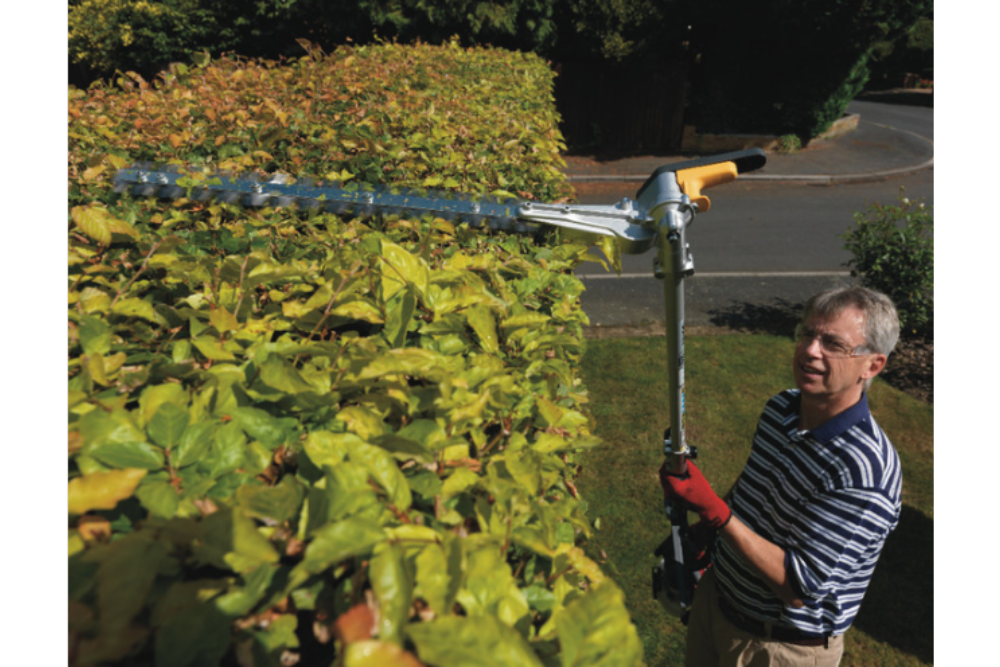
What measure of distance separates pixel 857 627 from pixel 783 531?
1997 millimetres

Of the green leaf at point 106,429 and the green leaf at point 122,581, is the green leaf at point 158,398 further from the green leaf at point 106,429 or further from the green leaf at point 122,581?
the green leaf at point 122,581

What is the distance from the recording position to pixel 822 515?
202cm

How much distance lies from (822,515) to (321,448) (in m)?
1.80

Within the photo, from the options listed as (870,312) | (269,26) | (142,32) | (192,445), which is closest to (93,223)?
(192,445)

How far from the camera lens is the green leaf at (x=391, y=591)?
688 millimetres

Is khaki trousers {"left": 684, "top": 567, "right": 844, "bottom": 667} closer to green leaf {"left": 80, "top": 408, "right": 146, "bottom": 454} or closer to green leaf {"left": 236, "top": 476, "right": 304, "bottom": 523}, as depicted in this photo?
green leaf {"left": 236, "top": 476, "right": 304, "bottom": 523}

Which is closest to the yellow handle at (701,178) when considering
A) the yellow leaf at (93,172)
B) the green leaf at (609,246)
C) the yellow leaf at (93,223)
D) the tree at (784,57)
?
the green leaf at (609,246)

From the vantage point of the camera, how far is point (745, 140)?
1664cm

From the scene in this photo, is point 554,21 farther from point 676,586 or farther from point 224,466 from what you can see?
point 224,466

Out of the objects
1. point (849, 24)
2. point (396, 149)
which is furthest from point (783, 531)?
Result: point (849, 24)

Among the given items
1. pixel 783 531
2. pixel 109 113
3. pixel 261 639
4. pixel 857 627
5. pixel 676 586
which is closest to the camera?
pixel 261 639

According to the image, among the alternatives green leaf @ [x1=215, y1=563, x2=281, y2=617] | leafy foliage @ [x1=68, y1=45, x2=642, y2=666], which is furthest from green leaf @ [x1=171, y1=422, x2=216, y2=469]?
green leaf @ [x1=215, y1=563, x2=281, y2=617]

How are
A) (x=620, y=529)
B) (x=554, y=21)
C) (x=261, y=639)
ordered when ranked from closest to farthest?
(x=261, y=639) → (x=620, y=529) → (x=554, y=21)

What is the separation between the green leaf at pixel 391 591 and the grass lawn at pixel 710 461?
2016 millimetres
